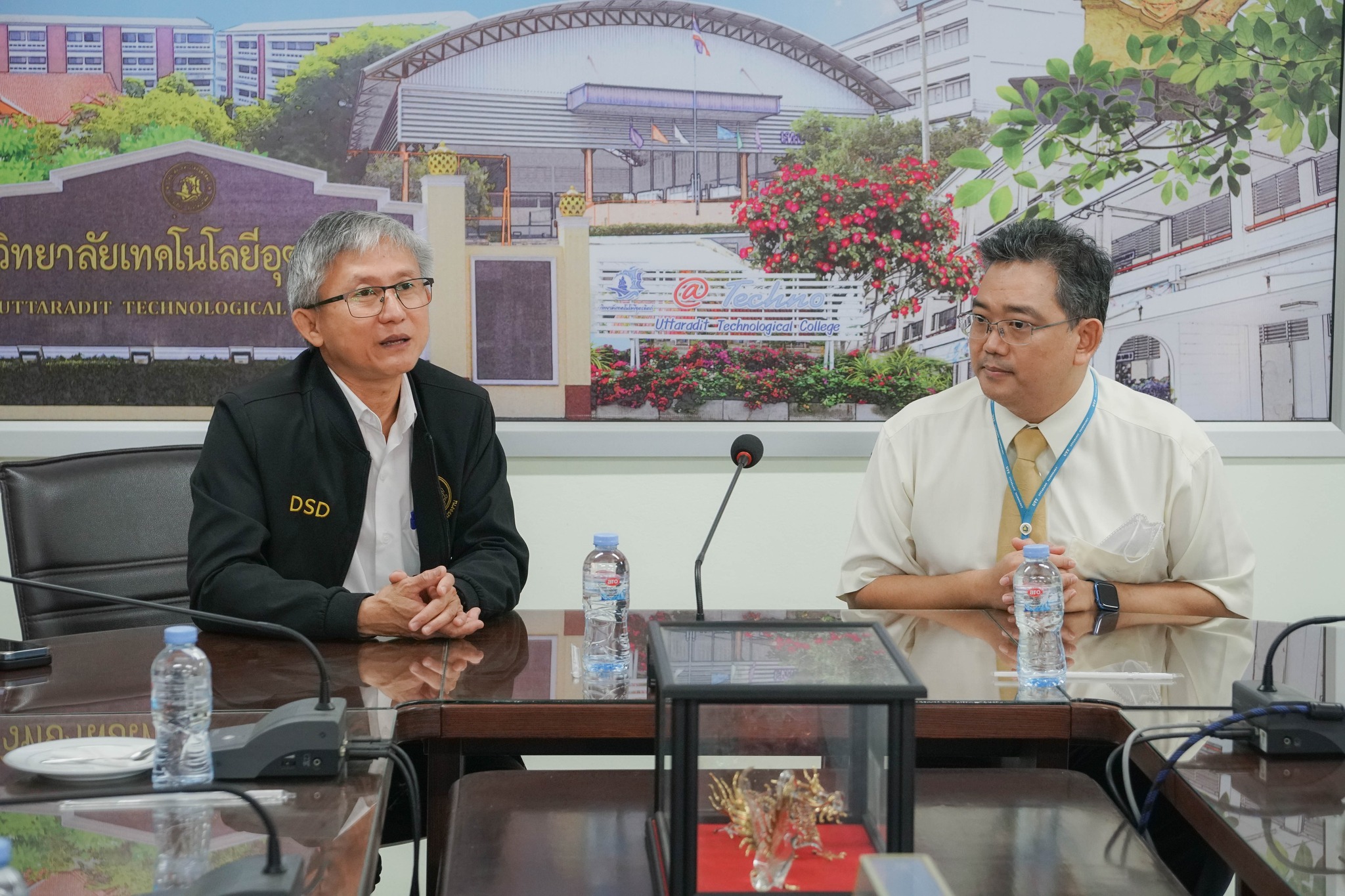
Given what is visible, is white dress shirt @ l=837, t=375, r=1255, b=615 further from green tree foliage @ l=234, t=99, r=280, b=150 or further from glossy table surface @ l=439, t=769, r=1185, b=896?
green tree foliage @ l=234, t=99, r=280, b=150

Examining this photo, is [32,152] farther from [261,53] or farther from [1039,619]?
[1039,619]

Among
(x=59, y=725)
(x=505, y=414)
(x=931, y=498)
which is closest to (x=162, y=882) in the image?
(x=59, y=725)

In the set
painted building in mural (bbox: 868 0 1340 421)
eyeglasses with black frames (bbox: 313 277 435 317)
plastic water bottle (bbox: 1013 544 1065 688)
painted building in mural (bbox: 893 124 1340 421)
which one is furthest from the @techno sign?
plastic water bottle (bbox: 1013 544 1065 688)

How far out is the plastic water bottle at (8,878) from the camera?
3.01ft

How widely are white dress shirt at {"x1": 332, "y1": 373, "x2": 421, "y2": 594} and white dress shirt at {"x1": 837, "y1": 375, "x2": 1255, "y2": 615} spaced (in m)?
0.86

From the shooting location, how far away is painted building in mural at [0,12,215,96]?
3053 millimetres

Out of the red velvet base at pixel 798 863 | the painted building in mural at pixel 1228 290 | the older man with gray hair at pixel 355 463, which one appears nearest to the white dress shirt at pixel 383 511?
the older man with gray hair at pixel 355 463

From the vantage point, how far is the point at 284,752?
135 cm

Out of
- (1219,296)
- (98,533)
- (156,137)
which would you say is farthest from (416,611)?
(1219,296)

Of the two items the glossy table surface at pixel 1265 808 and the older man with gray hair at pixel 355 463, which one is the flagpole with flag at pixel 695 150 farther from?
the glossy table surface at pixel 1265 808

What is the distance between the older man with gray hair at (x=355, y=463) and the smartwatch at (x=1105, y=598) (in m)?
1.03

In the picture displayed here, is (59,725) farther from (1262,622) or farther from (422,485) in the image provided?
(1262,622)

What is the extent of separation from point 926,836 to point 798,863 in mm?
263

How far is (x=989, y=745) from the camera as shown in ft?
5.85
